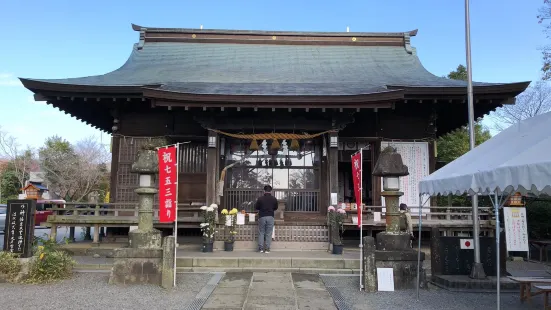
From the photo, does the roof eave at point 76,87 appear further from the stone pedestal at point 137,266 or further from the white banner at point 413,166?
the white banner at point 413,166

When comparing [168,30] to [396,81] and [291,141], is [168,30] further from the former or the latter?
[396,81]

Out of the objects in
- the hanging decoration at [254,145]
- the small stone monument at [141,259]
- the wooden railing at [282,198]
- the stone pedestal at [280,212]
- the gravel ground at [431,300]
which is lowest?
the gravel ground at [431,300]

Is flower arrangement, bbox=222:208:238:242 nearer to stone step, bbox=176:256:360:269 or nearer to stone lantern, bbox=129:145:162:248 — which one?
stone step, bbox=176:256:360:269

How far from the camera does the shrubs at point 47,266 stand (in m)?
7.52

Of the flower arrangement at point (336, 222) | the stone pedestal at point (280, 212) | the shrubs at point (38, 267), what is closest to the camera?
the shrubs at point (38, 267)

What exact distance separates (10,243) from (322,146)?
28.3 ft

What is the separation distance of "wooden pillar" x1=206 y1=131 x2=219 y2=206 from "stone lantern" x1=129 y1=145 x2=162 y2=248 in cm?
348

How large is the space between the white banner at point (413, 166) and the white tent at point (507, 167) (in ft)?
19.9

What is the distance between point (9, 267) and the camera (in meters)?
7.41

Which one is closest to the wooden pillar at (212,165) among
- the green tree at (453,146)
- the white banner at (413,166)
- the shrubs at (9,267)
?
the shrubs at (9,267)

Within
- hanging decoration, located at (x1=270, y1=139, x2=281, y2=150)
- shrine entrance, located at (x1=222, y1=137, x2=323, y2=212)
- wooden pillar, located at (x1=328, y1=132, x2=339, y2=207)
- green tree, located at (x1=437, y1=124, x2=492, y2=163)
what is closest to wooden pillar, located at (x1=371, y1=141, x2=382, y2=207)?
wooden pillar, located at (x1=328, y1=132, x2=339, y2=207)

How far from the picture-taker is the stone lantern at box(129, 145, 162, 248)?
750cm

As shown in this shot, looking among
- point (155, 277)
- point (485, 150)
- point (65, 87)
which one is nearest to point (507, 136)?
point (485, 150)

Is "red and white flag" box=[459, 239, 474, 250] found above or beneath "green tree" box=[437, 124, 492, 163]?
beneath
